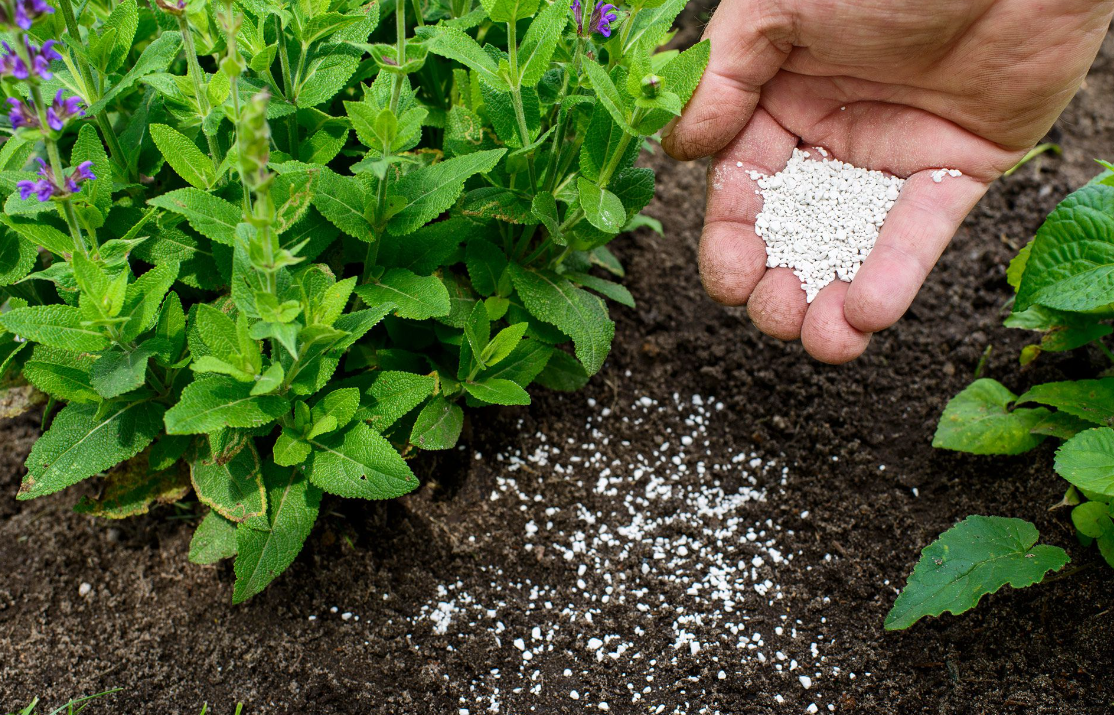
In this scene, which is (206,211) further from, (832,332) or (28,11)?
(832,332)

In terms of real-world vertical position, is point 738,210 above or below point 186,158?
below

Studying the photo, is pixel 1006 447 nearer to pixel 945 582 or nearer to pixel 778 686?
pixel 945 582

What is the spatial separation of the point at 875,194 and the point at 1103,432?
1027mm

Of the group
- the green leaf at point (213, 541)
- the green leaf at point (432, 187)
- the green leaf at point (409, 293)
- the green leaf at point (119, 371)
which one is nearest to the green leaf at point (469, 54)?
the green leaf at point (432, 187)

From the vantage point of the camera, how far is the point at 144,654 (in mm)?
2498

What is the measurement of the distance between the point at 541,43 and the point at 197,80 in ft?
2.89

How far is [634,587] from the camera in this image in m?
2.73

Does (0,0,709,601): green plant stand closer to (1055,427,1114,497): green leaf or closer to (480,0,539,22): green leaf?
(480,0,539,22): green leaf

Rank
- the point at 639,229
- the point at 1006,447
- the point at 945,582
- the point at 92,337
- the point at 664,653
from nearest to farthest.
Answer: the point at 92,337 → the point at 945,582 → the point at 664,653 → the point at 1006,447 → the point at 639,229

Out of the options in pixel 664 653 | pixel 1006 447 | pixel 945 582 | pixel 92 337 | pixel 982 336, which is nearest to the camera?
pixel 92 337

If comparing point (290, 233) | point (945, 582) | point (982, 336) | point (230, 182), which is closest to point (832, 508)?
point (945, 582)

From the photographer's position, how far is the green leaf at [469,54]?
2.15 m

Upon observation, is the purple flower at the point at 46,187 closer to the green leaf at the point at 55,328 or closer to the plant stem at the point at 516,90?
the green leaf at the point at 55,328

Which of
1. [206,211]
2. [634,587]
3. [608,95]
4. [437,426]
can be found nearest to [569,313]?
[437,426]
